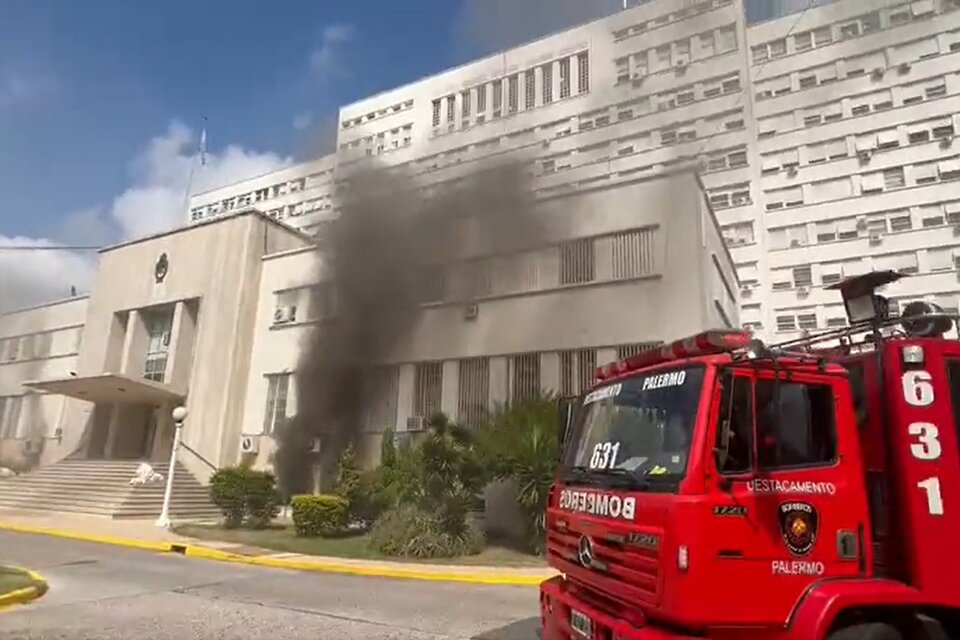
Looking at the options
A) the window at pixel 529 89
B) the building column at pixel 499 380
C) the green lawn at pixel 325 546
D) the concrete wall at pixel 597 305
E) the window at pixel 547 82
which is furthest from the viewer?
the window at pixel 529 89

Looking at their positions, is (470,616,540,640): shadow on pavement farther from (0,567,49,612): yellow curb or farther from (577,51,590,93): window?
(577,51,590,93): window

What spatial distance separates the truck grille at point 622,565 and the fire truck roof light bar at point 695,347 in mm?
1067

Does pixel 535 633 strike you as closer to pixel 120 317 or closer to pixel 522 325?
pixel 522 325

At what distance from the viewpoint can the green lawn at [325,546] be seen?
1141 cm

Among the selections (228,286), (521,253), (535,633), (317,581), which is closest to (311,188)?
(228,286)

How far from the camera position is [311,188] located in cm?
5641

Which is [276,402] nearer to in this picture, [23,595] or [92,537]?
[92,537]

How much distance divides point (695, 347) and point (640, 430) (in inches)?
22.5

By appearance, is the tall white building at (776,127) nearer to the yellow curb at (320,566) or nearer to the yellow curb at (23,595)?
the yellow curb at (320,566)

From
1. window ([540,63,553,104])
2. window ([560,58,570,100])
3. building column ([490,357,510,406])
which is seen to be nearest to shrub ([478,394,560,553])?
building column ([490,357,510,406])

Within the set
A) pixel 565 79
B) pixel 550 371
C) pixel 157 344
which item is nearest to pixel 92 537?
pixel 550 371

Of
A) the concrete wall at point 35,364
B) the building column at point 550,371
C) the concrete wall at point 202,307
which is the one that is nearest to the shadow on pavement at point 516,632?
the building column at point 550,371

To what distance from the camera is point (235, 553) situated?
11812 mm

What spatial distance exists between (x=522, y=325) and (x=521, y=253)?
6.62ft
